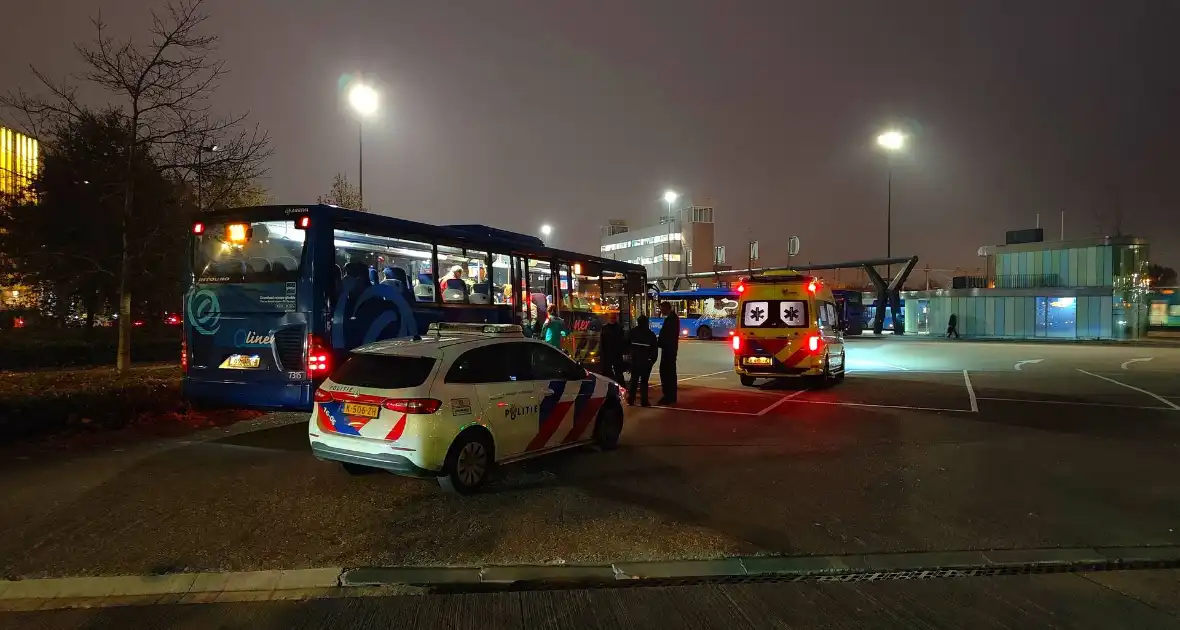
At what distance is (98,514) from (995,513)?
→ 826 cm

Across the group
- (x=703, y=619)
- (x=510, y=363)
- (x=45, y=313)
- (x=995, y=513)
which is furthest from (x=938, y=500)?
(x=45, y=313)

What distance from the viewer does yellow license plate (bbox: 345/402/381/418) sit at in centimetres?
670

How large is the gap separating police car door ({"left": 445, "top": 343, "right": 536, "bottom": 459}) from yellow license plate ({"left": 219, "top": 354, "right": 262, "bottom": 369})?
4.09 m

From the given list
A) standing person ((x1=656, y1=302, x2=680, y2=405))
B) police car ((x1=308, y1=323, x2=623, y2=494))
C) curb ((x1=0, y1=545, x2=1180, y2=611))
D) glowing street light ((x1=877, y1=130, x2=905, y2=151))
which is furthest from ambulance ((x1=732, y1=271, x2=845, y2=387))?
glowing street light ((x1=877, y1=130, x2=905, y2=151))

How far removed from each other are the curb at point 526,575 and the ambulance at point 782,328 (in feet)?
34.1

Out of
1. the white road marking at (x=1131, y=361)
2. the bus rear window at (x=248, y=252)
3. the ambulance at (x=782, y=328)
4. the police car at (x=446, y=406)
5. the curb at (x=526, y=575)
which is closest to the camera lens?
the curb at (x=526, y=575)

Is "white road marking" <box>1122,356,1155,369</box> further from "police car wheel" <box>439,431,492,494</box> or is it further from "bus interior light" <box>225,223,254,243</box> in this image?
"bus interior light" <box>225,223,254,243</box>

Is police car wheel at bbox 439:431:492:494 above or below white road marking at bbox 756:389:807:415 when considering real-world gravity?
above

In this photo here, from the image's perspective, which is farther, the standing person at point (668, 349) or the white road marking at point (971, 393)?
the white road marking at point (971, 393)

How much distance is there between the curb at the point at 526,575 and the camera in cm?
484

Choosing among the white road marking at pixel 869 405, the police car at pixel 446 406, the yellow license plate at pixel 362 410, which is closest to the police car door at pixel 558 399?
the police car at pixel 446 406

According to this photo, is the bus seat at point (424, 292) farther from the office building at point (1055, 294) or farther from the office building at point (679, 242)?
the office building at point (679, 242)

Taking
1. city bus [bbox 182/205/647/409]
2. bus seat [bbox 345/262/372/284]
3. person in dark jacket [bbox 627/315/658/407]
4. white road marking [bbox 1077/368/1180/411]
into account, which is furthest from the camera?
white road marking [bbox 1077/368/1180/411]

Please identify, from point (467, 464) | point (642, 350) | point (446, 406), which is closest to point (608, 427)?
point (467, 464)
